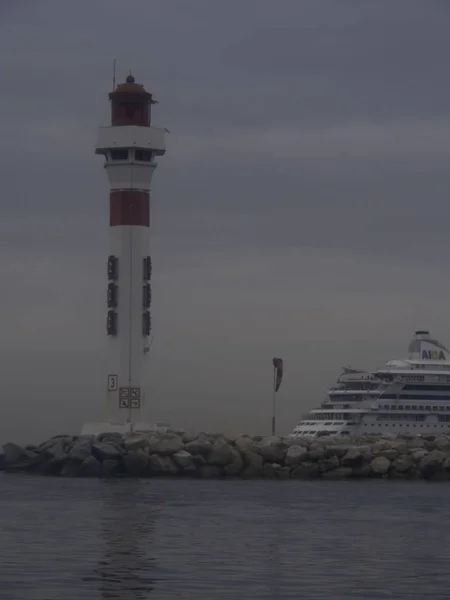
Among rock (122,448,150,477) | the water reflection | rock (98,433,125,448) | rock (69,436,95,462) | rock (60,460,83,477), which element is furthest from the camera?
rock (60,460,83,477)

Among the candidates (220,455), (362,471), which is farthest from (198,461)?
(362,471)

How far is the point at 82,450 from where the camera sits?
181 feet

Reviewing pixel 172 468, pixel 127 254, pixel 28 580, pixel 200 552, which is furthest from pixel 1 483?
pixel 28 580

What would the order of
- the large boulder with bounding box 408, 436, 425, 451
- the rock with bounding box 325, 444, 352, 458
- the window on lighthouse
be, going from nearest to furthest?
1. the rock with bounding box 325, 444, 352, 458
2. the window on lighthouse
3. the large boulder with bounding box 408, 436, 425, 451

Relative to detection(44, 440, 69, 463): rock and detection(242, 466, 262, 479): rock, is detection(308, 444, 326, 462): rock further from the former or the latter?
detection(44, 440, 69, 463): rock

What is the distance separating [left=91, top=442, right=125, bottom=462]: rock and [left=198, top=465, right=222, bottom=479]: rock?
3034mm

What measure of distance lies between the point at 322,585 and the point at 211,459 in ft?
107

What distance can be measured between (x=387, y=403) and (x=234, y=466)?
18.5 meters

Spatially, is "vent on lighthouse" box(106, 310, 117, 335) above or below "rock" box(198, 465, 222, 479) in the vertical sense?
above

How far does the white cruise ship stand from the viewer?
71.7 metres

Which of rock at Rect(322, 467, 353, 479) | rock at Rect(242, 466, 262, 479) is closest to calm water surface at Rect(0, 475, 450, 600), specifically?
rock at Rect(242, 466, 262, 479)

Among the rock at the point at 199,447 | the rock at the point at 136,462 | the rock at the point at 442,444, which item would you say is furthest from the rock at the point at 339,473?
the rock at the point at 136,462

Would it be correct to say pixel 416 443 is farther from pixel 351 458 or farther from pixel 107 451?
pixel 107 451

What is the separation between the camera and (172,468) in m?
54.6
